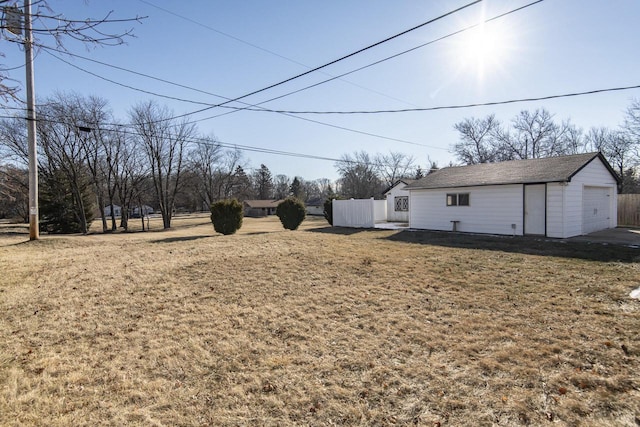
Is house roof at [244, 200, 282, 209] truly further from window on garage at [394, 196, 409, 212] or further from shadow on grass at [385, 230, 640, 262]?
shadow on grass at [385, 230, 640, 262]

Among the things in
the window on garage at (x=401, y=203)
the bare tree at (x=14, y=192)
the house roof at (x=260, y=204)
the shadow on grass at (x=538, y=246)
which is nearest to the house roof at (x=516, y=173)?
the shadow on grass at (x=538, y=246)

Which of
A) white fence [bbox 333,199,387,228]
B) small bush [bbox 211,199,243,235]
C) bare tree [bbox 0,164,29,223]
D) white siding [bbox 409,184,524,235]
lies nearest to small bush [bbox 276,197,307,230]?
small bush [bbox 211,199,243,235]

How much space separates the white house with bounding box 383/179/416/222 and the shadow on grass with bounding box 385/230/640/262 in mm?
10834

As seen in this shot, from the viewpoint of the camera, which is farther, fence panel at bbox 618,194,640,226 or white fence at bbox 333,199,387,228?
white fence at bbox 333,199,387,228

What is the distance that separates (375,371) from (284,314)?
2038mm

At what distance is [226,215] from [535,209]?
44.4 feet

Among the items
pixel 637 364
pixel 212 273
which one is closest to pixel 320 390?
pixel 637 364

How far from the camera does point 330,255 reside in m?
9.58

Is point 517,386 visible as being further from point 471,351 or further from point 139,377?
point 139,377

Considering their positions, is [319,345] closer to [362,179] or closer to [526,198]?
[526,198]

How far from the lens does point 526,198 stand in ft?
45.1

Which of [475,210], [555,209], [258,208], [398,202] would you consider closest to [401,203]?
[398,202]

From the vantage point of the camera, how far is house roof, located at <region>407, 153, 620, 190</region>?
1312 cm

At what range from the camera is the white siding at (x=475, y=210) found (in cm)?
1402
